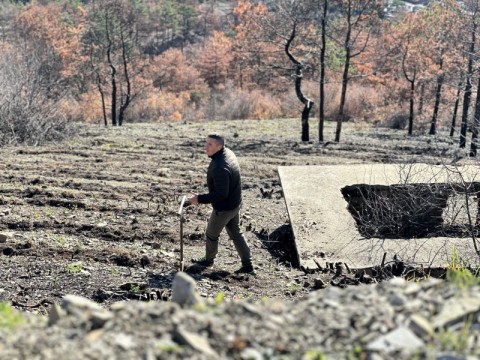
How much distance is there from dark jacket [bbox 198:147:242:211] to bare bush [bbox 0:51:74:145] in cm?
1122

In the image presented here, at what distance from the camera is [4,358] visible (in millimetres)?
3238

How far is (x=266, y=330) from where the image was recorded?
3.49 meters

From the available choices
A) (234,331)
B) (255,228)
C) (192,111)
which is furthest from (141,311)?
(192,111)

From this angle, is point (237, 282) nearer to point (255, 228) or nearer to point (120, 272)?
point (120, 272)

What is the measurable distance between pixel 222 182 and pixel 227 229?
0.85 m

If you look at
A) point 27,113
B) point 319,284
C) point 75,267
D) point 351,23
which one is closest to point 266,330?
point 319,284

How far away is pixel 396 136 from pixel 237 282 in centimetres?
1992

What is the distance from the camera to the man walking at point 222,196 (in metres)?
7.39

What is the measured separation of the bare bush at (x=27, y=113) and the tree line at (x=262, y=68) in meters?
0.04

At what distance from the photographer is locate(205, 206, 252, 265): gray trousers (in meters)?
7.77

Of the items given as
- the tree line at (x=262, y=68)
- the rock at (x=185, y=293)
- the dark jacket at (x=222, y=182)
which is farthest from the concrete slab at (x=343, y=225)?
the rock at (x=185, y=293)

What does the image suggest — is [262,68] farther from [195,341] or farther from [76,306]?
[195,341]

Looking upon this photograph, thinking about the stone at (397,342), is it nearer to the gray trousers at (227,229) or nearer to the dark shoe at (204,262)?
the gray trousers at (227,229)

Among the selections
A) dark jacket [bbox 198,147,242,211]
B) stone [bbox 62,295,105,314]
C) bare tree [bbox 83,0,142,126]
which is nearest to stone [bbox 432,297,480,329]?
stone [bbox 62,295,105,314]
